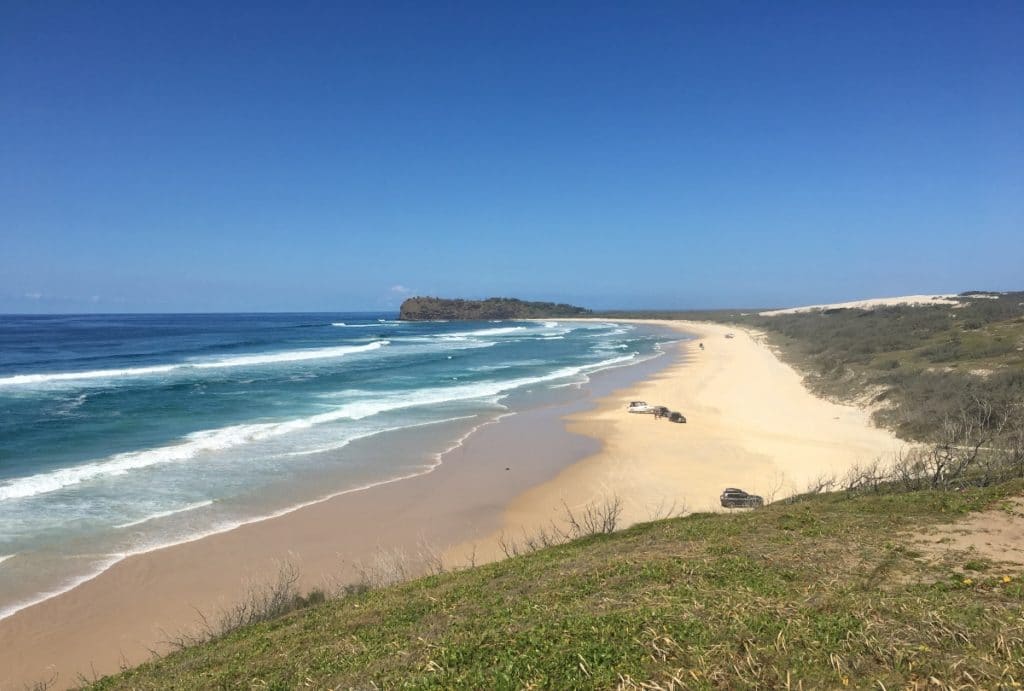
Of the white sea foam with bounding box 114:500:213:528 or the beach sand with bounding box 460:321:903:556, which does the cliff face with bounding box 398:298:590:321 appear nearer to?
the beach sand with bounding box 460:321:903:556

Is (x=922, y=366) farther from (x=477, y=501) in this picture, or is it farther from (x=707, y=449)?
(x=477, y=501)

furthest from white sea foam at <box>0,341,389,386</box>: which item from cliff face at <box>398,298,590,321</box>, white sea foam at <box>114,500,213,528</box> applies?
cliff face at <box>398,298,590,321</box>

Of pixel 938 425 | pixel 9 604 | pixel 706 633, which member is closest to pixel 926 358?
pixel 938 425

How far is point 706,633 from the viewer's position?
5227mm

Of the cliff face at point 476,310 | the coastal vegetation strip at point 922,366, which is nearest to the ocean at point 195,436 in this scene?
the coastal vegetation strip at point 922,366

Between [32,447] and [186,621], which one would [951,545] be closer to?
[186,621]

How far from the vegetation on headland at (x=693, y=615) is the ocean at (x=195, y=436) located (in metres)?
6.27

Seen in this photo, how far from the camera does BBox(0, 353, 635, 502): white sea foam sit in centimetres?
1686

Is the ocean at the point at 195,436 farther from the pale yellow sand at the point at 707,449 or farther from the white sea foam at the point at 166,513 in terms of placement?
the pale yellow sand at the point at 707,449

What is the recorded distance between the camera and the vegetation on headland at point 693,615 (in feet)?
15.3

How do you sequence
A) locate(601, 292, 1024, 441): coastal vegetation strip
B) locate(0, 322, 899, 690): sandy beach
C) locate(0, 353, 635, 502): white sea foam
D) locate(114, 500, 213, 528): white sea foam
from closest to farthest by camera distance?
locate(0, 322, 899, 690): sandy beach
locate(114, 500, 213, 528): white sea foam
locate(0, 353, 635, 502): white sea foam
locate(601, 292, 1024, 441): coastal vegetation strip

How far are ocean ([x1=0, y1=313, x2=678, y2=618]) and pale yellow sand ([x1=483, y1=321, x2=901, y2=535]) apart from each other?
16.7 ft

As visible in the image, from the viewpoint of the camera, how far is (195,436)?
22672 millimetres

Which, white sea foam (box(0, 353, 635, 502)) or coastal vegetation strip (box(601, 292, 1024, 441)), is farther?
coastal vegetation strip (box(601, 292, 1024, 441))
